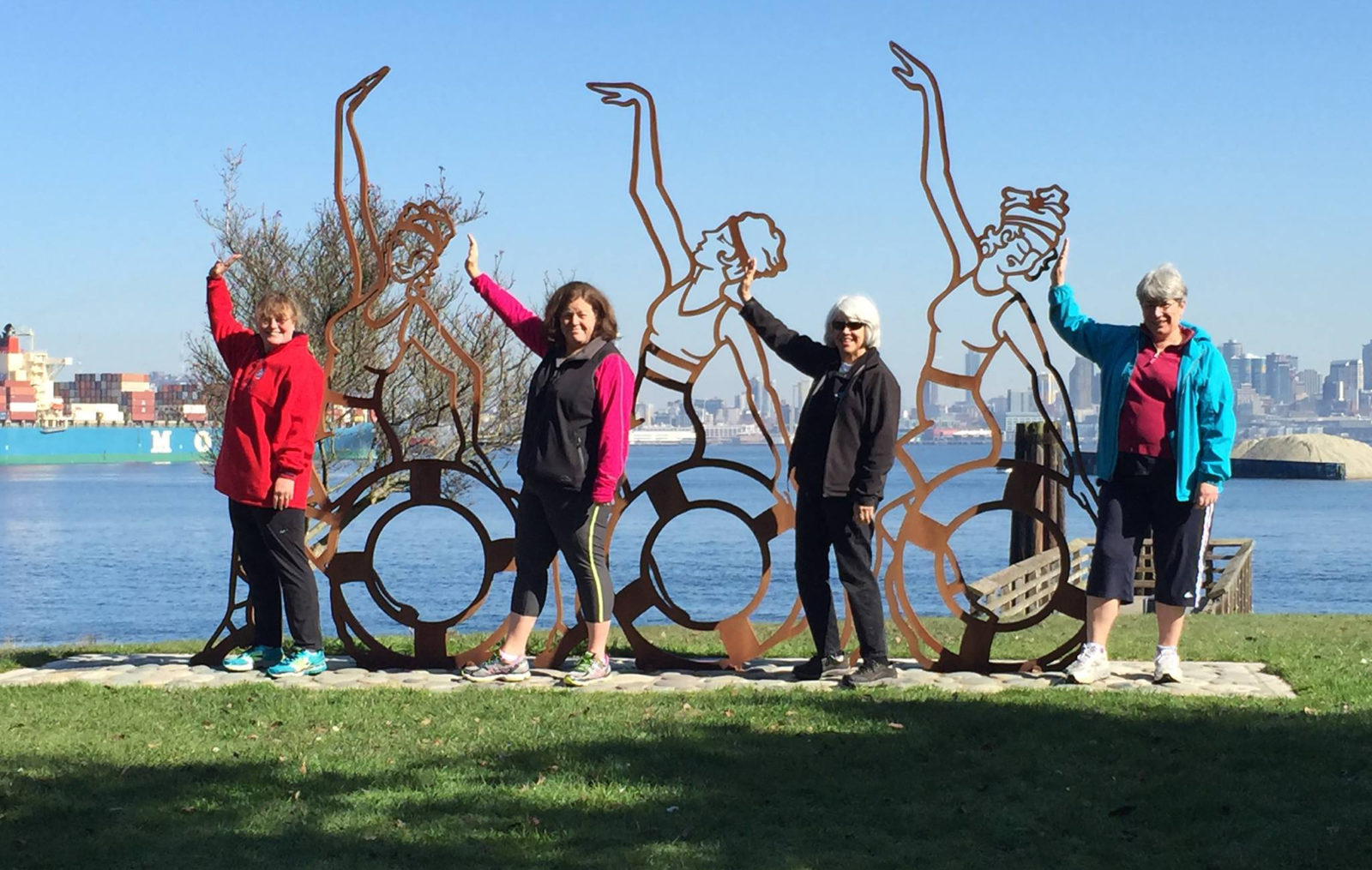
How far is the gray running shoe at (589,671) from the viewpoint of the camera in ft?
19.7

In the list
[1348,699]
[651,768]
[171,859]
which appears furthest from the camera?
[1348,699]

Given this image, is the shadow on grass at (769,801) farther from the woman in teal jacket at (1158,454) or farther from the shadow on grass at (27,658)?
the shadow on grass at (27,658)

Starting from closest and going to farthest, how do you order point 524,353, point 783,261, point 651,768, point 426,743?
point 651,768 → point 426,743 → point 783,261 → point 524,353

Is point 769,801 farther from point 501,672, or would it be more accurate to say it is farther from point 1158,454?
point 1158,454

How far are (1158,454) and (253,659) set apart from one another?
152 inches

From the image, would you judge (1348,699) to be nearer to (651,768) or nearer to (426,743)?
(651,768)

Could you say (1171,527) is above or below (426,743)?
above

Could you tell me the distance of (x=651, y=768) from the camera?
441 centimetres

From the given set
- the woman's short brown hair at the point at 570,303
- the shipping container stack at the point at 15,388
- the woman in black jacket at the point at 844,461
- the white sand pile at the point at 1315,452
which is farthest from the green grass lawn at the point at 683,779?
the white sand pile at the point at 1315,452

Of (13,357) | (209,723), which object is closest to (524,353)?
(209,723)

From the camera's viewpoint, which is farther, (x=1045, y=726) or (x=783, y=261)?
(x=783, y=261)

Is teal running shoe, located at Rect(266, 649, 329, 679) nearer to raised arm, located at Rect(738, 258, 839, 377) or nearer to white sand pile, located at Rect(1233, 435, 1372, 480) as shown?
raised arm, located at Rect(738, 258, 839, 377)

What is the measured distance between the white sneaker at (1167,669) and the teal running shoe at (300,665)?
343cm

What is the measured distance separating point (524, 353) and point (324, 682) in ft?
38.5
